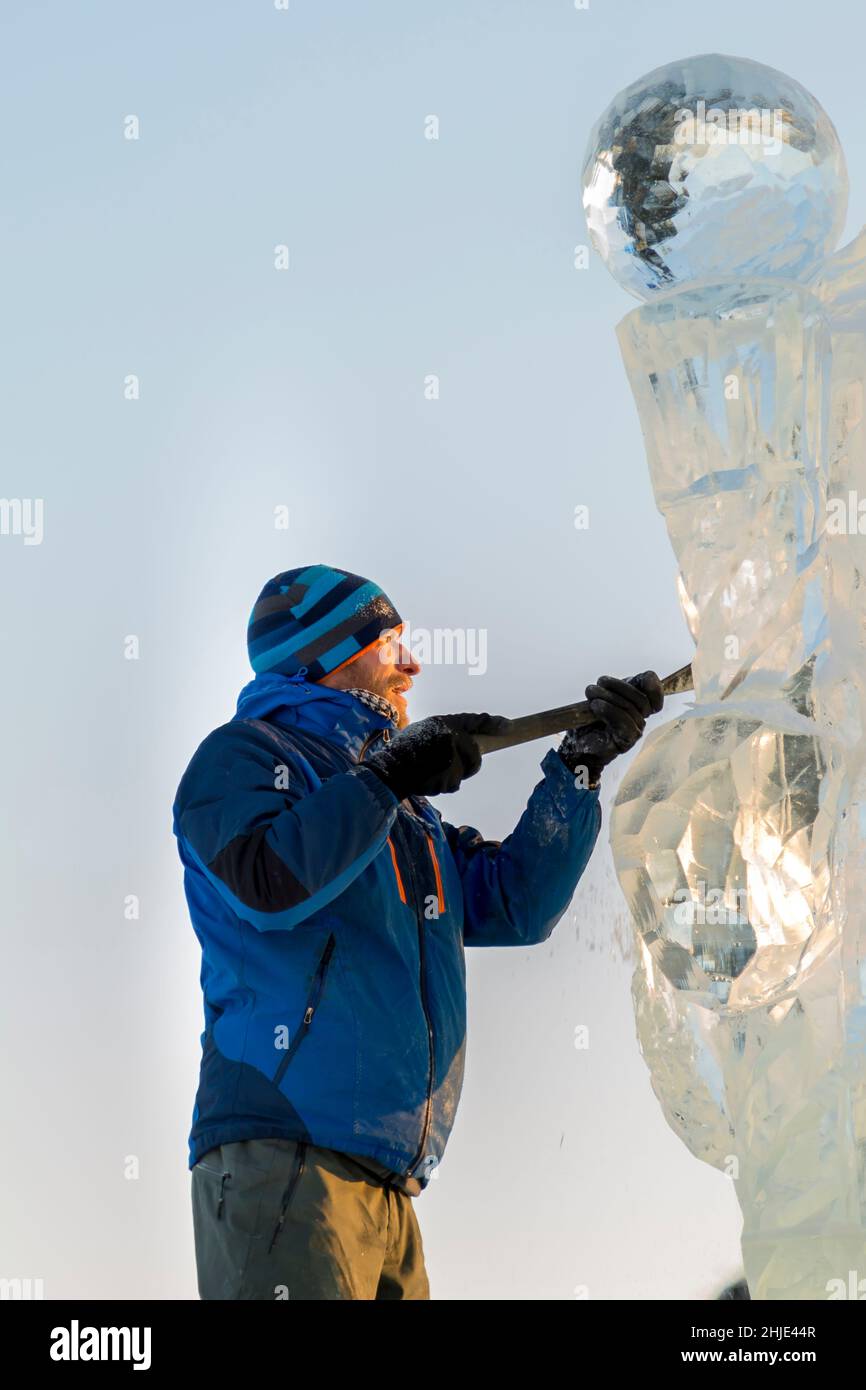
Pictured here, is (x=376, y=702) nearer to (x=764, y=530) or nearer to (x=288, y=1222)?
(x=288, y=1222)

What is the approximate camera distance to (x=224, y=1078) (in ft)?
14.0

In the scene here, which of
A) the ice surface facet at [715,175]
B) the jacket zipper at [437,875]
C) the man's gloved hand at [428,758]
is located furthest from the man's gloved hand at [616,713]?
the ice surface facet at [715,175]

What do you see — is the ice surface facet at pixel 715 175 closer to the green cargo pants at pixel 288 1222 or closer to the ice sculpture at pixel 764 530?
the ice sculpture at pixel 764 530

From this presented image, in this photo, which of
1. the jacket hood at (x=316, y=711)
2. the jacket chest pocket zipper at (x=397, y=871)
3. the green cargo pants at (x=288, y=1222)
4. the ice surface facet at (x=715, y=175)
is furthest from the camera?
the jacket hood at (x=316, y=711)

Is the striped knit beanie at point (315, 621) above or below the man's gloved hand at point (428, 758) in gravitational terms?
above

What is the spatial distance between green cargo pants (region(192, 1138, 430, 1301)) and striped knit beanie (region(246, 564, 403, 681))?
1.29 m

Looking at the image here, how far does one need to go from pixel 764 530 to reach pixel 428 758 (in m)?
1.11

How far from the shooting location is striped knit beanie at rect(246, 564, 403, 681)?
4.90 metres

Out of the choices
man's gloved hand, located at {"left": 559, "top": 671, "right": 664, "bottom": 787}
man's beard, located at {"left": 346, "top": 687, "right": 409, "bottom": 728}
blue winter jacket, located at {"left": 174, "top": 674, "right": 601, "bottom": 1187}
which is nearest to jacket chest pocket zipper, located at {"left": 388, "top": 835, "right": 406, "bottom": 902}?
blue winter jacket, located at {"left": 174, "top": 674, "right": 601, "bottom": 1187}

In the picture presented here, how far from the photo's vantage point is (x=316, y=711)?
4.82 m

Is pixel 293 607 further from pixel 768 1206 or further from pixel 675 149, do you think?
pixel 768 1206

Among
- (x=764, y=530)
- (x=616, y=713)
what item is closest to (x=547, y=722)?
(x=616, y=713)

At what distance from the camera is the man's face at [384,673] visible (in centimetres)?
493
